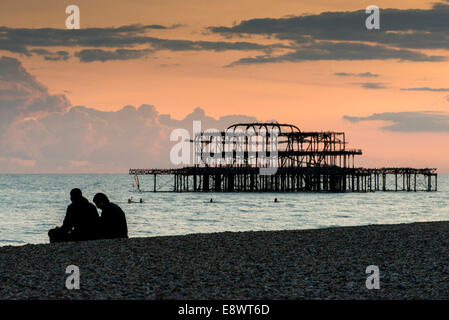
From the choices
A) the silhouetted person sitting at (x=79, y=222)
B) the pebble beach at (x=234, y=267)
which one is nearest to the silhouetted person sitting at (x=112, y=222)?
the silhouetted person sitting at (x=79, y=222)

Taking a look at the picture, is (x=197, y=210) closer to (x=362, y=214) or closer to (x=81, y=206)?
(x=362, y=214)

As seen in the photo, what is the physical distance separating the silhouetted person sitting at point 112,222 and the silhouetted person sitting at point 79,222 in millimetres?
163

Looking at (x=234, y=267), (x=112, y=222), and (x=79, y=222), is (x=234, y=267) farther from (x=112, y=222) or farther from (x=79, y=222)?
(x=79, y=222)

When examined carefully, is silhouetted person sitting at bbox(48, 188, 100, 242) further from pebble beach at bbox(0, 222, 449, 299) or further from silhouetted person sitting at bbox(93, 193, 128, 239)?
pebble beach at bbox(0, 222, 449, 299)

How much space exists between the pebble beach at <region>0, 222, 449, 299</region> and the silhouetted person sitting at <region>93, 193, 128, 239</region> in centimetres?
38

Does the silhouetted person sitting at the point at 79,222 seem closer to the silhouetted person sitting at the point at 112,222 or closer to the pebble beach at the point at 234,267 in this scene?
the silhouetted person sitting at the point at 112,222

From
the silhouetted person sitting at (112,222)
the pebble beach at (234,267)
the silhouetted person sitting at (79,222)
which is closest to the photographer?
the pebble beach at (234,267)

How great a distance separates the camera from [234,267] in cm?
1152

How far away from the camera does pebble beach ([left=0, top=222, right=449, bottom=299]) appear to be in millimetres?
9414

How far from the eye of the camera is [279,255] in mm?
12922

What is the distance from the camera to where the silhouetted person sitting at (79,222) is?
14.0 metres
